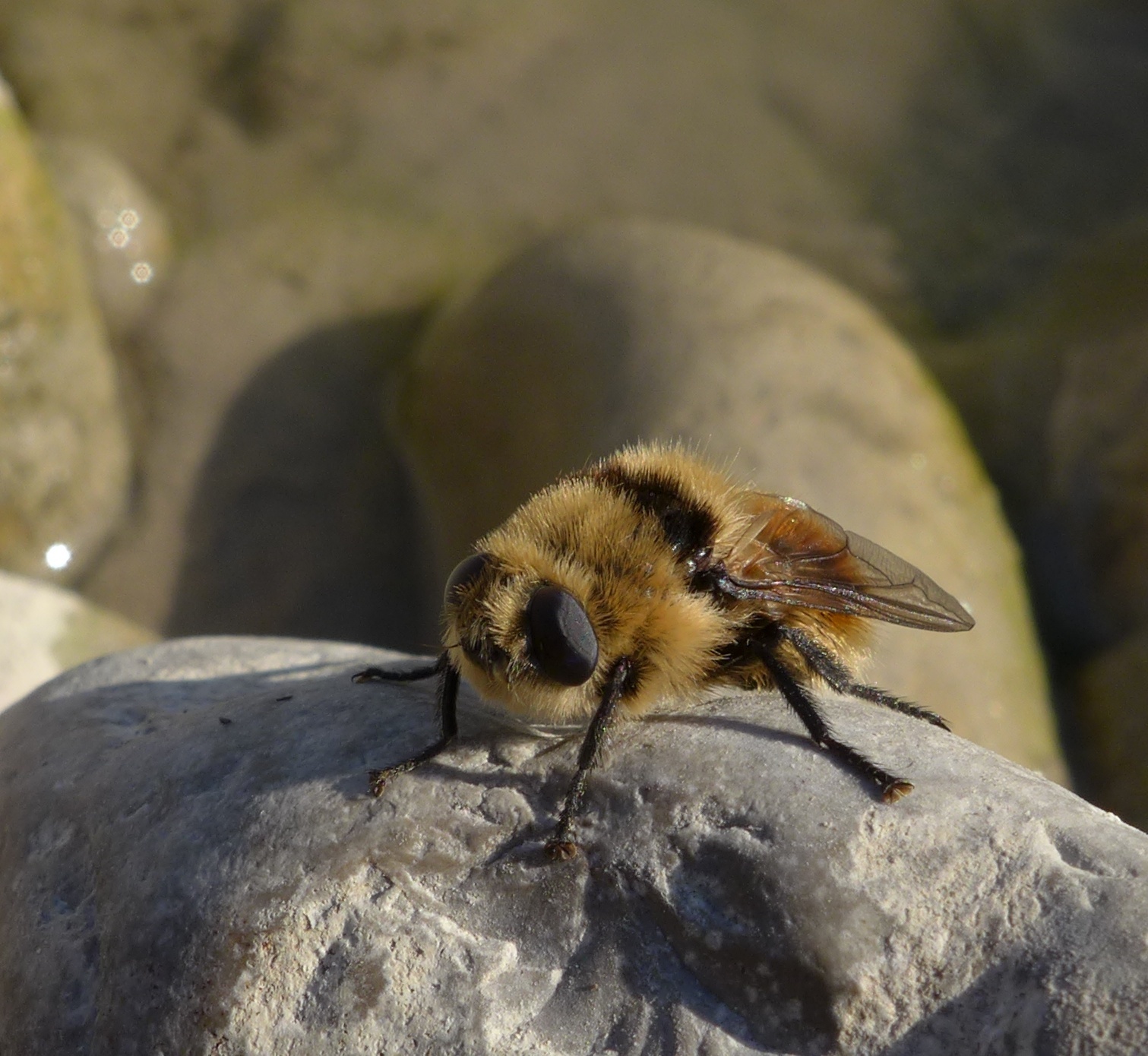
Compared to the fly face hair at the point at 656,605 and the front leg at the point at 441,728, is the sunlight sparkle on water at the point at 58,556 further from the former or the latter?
the front leg at the point at 441,728

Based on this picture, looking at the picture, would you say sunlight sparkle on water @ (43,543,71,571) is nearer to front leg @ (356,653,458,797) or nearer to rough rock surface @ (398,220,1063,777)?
rough rock surface @ (398,220,1063,777)

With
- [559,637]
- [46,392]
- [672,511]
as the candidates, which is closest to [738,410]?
[672,511]

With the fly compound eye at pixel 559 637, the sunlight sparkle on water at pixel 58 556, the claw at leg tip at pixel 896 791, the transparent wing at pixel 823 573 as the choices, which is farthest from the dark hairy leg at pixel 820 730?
the sunlight sparkle on water at pixel 58 556

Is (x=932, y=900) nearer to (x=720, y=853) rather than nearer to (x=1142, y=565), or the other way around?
(x=720, y=853)

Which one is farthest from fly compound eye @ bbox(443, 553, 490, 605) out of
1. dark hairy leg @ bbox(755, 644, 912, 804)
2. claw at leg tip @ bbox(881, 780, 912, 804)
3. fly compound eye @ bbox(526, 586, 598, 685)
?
claw at leg tip @ bbox(881, 780, 912, 804)

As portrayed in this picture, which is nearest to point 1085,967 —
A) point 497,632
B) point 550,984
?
point 550,984
